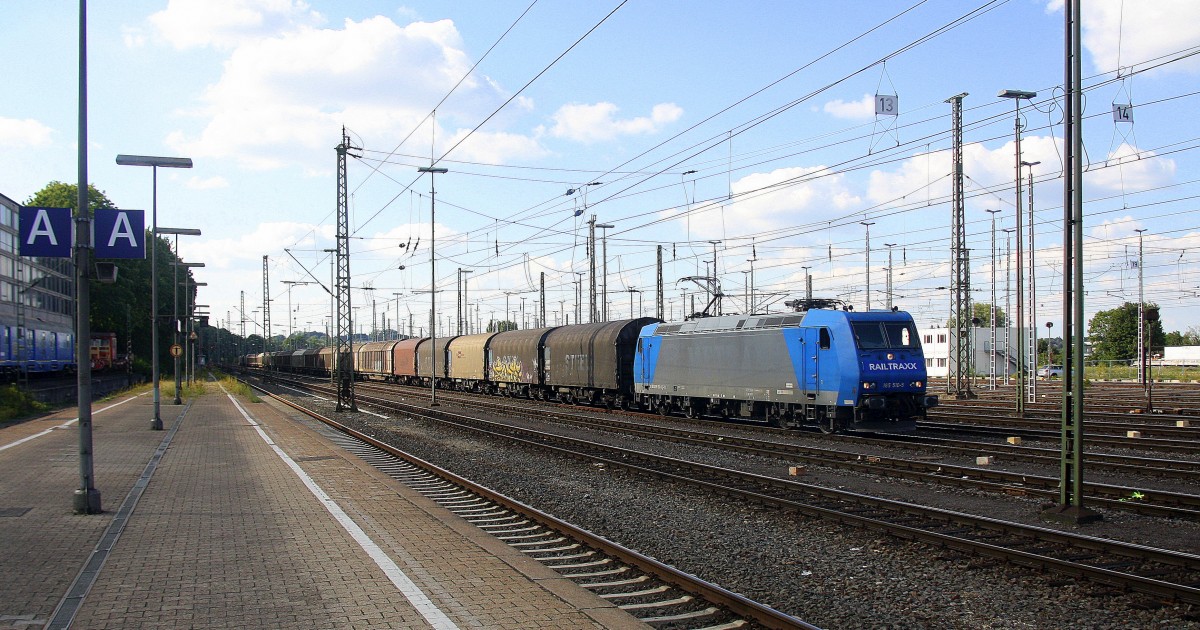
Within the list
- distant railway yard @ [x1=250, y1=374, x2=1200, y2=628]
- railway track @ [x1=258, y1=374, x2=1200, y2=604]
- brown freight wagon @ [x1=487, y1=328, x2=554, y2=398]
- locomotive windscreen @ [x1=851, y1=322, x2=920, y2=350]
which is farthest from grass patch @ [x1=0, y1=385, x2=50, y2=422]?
locomotive windscreen @ [x1=851, y1=322, x2=920, y2=350]

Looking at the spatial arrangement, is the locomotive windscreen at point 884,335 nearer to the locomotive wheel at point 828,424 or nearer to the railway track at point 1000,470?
the locomotive wheel at point 828,424

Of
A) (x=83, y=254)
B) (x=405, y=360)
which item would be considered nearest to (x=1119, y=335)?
(x=405, y=360)

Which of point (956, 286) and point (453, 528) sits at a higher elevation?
point (956, 286)

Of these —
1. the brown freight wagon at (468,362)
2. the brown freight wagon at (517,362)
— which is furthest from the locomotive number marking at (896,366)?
the brown freight wagon at (468,362)

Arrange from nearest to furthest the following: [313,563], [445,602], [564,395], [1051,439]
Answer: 1. [445,602]
2. [313,563]
3. [1051,439]
4. [564,395]

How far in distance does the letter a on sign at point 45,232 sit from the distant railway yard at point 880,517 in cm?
696

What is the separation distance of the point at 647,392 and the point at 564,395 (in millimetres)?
8906

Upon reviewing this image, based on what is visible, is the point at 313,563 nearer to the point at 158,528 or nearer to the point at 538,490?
the point at 158,528

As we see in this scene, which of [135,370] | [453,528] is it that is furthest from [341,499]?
[135,370]

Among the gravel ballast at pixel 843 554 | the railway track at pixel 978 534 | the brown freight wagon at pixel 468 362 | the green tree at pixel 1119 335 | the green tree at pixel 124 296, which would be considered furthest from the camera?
the green tree at pixel 1119 335

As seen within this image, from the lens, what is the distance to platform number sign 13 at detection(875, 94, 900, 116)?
19.9m

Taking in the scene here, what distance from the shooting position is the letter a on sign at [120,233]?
12.9m

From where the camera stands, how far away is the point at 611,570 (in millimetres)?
8828

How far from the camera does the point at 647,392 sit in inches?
1169
